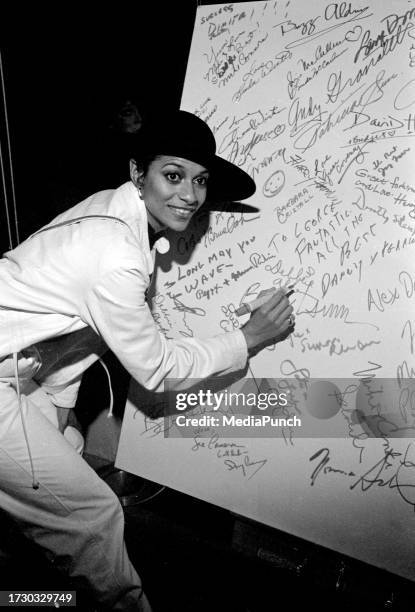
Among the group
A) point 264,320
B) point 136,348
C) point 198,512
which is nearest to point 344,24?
point 264,320

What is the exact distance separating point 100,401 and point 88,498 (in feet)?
3.29

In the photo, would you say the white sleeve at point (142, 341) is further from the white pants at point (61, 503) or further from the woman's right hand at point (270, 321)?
the white pants at point (61, 503)

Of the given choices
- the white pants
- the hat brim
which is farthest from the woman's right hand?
the white pants

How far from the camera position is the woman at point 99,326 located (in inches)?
46.8

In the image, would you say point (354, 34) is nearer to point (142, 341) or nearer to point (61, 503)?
point (142, 341)

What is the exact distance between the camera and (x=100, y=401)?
2305mm

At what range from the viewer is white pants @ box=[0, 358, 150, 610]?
1.28m

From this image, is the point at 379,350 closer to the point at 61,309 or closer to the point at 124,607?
the point at 61,309

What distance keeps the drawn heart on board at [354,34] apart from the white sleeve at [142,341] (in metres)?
0.78

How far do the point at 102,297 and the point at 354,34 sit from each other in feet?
2.91

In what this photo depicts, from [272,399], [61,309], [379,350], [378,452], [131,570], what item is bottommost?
[131,570]

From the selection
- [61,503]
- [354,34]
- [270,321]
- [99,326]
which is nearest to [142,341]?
[99,326]

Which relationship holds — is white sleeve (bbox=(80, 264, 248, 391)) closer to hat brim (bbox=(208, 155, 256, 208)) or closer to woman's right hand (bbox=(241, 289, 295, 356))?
woman's right hand (bbox=(241, 289, 295, 356))
